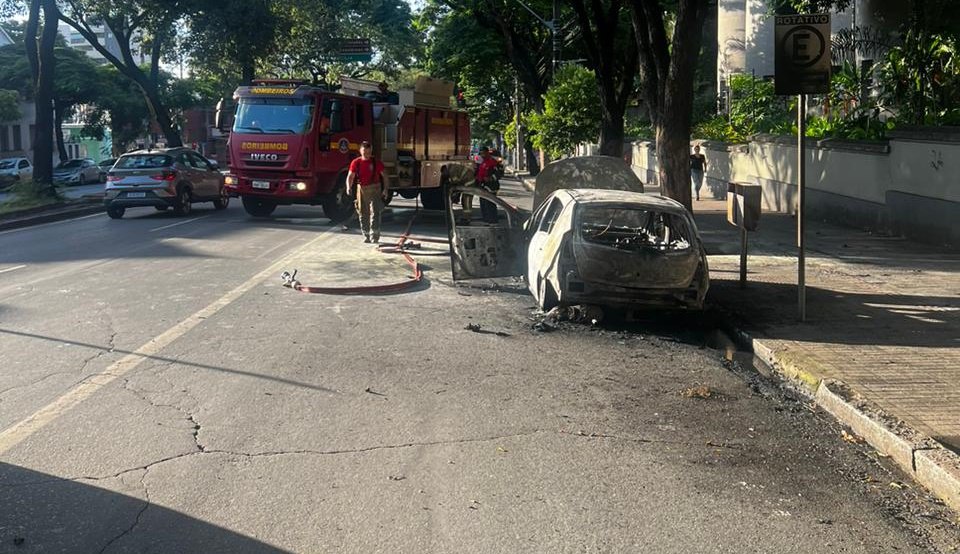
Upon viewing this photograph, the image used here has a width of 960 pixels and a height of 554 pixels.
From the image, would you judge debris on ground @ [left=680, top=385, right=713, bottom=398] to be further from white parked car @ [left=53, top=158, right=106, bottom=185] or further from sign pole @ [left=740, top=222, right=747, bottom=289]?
white parked car @ [left=53, top=158, right=106, bottom=185]

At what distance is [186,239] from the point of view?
57.7ft

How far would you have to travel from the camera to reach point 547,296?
34.4 ft

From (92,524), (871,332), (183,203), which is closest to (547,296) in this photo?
(871,332)

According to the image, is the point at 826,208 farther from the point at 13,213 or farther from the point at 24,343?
the point at 13,213

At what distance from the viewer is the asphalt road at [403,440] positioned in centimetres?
472

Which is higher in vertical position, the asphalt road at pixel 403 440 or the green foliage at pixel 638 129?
the green foliage at pixel 638 129

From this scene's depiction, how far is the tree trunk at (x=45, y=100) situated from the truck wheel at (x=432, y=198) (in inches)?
420

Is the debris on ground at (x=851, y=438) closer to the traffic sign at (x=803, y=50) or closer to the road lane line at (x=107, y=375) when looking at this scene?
the traffic sign at (x=803, y=50)

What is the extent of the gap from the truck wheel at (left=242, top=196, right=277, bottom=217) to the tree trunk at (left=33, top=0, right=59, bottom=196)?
27.1ft

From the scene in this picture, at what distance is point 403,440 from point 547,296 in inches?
182

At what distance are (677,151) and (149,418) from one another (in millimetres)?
11324

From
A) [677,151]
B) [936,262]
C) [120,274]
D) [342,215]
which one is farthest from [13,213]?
[936,262]

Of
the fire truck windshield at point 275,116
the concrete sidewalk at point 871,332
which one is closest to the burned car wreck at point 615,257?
the concrete sidewalk at point 871,332

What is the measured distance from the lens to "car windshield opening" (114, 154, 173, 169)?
75.7ft
